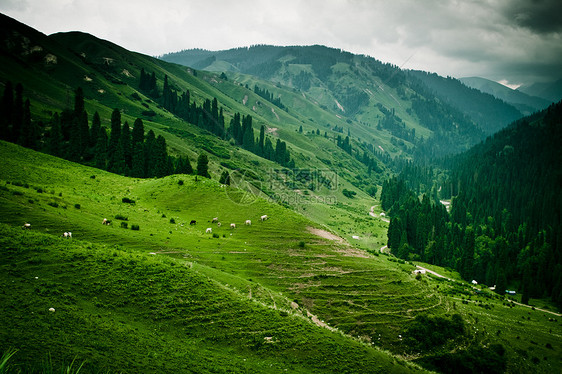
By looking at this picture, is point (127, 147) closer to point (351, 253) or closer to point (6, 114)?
point (6, 114)

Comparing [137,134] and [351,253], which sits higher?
[137,134]

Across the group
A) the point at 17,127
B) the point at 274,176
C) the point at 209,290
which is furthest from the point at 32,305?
the point at 274,176

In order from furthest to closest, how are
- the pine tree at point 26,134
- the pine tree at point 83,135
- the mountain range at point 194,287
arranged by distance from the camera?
the pine tree at point 83,135, the pine tree at point 26,134, the mountain range at point 194,287

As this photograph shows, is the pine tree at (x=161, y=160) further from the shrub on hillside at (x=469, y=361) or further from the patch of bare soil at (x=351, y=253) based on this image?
the shrub on hillside at (x=469, y=361)

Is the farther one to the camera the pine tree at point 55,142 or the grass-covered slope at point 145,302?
the pine tree at point 55,142

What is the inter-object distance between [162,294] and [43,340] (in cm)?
1176

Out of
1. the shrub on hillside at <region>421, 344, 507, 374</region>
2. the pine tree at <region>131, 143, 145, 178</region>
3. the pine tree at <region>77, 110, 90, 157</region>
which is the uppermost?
the pine tree at <region>77, 110, 90, 157</region>

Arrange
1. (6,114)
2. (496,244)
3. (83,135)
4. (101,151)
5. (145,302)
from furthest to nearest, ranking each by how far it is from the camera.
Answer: (496,244) < (83,135) < (101,151) < (6,114) < (145,302)

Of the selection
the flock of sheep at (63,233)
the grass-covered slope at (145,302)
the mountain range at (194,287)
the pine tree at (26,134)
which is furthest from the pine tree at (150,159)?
the flock of sheep at (63,233)

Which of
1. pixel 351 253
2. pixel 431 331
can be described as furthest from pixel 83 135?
pixel 431 331

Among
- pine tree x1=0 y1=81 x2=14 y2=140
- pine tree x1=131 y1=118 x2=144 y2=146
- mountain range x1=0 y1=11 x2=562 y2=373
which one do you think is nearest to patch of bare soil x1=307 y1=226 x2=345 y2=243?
mountain range x1=0 y1=11 x2=562 y2=373

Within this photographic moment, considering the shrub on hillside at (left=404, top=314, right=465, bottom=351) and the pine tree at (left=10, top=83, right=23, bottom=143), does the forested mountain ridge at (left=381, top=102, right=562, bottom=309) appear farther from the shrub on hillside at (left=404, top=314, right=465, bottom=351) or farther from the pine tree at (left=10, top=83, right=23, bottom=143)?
the pine tree at (left=10, top=83, right=23, bottom=143)

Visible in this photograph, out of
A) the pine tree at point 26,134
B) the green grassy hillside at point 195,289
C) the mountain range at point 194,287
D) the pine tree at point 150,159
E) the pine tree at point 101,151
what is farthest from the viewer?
the pine tree at point 150,159

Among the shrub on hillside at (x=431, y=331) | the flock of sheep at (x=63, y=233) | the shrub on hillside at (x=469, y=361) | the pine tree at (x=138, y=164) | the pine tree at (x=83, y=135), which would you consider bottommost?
the shrub on hillside at (x=469, y=361)
